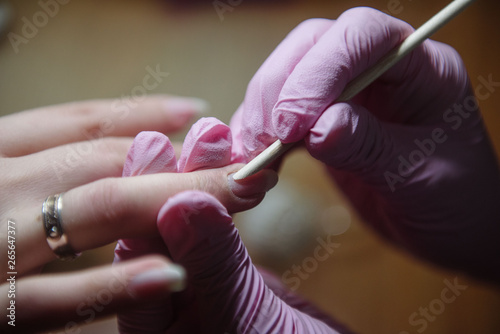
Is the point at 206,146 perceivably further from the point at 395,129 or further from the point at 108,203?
the point at 395,129

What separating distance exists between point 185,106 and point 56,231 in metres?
0.38

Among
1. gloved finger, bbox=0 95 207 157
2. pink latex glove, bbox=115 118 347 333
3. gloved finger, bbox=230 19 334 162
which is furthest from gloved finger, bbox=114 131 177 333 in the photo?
gloved finger, bbox=0 95 207 157

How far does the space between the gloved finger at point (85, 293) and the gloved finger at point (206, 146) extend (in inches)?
4.8

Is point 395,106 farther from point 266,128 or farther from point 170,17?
point 170,17

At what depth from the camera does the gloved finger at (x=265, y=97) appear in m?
0.49

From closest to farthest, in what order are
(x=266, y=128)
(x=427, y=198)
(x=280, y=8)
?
(x=266, y=128), (x=427, y=198), (x=280, y=8)

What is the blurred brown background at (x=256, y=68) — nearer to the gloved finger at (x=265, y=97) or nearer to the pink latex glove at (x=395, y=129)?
the pink latex glove at (x=395, y=129)

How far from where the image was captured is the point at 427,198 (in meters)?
0.60

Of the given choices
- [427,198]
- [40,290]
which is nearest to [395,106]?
[427,198]

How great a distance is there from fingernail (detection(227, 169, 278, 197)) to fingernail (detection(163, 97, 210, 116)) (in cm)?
30

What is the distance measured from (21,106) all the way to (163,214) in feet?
1.49

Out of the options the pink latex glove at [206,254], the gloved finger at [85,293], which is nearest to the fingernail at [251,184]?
the pink latex glove at [206,254]

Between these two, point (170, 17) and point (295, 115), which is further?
point (170, 17)

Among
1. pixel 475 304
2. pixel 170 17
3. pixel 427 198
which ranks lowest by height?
pixel 475 304
